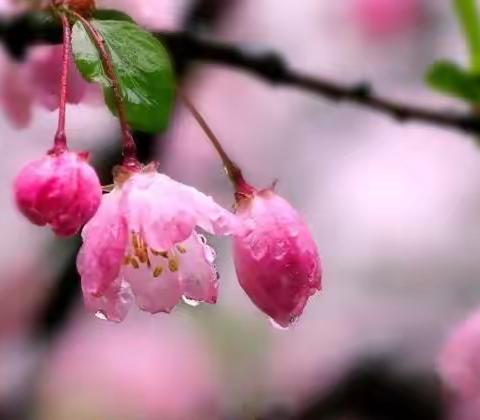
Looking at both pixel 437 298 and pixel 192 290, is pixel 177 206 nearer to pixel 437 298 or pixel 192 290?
pixel 192 290

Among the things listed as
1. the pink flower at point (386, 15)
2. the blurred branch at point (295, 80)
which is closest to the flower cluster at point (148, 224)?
the blurred branch at point (295, 80)

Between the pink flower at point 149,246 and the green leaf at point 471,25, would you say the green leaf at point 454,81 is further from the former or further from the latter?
the pink flower at point 149,246

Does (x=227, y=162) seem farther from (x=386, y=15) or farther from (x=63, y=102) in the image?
(x=386, y=15)

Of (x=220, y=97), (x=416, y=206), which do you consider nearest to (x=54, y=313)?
(x=220, y=97)

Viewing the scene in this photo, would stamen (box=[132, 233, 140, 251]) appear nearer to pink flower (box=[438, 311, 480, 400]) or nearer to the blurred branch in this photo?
the blurred branch

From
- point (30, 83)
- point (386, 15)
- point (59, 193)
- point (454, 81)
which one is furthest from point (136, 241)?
point (386, 15)
